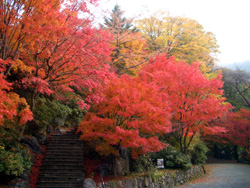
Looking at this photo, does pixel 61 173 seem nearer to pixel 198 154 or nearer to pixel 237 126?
pixel 198 154

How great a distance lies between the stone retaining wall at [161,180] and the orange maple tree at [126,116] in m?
1.43

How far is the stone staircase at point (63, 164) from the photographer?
29.9 feet

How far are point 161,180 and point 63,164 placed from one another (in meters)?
5.40

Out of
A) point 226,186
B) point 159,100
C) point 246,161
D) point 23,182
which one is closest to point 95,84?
point 159,100

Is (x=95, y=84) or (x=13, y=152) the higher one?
(x=95, y=84)

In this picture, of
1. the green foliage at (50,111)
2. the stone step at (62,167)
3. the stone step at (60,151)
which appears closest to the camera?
the stone step at (62,167)

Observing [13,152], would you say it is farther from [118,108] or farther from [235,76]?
[235,76]

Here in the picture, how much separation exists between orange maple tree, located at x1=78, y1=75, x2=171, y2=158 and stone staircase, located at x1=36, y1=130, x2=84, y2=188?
67.0 inches

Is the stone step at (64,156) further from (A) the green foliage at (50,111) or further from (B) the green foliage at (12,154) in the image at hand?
(A) the green foliage at (50,111)

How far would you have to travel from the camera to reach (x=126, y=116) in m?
9.17

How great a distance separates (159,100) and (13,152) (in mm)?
6550

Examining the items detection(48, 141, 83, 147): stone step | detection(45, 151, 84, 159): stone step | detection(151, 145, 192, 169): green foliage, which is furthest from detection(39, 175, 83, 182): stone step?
detection(151, 145, 192, 169): green foliage

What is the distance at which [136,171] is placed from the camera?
1133 cm

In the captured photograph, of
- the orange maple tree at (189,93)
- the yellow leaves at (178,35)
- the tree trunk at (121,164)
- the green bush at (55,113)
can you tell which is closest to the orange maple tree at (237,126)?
the yellow leaves at (178,35)
